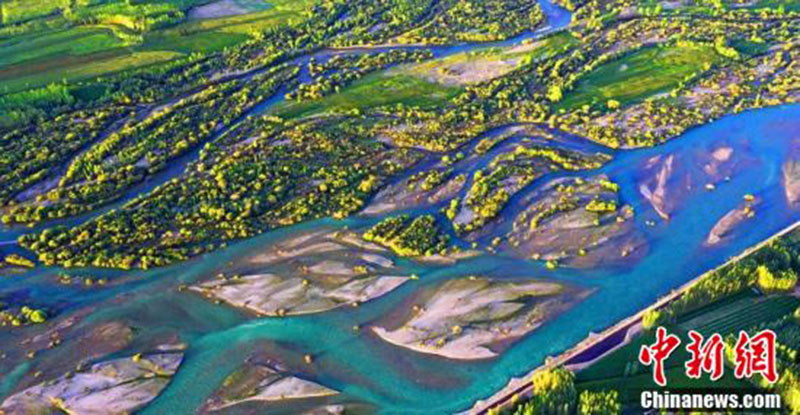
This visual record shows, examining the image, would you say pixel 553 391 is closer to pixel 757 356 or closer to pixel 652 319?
pixel 652 319

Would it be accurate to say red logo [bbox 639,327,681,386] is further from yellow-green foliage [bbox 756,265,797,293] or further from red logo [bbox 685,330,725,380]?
yellow-green foliage [bbox 756,265,797,293]

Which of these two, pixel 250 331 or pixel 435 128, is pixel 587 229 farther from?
pixel 250 331

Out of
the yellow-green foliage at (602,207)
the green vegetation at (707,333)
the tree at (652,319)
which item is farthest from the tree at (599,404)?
the yellow-green foliage at (602,207)

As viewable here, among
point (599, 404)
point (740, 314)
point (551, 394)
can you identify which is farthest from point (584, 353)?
point (740, 314)

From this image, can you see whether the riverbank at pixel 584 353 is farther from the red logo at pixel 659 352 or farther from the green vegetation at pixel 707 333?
the red logo at pixel 659 352

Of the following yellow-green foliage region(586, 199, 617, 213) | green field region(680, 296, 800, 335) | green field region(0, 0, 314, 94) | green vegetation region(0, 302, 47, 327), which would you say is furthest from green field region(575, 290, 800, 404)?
green field region(0, 0, 314, 94)

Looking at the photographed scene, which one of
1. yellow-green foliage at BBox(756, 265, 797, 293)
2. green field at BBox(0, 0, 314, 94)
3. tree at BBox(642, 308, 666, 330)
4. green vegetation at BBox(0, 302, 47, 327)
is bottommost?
tree at BBox(642, 308, 666, 330)
